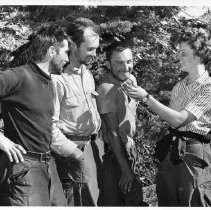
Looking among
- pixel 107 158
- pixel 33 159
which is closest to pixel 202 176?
pixel 107 158

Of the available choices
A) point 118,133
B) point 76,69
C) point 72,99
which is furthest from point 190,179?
point 76,69

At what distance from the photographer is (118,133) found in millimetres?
4172

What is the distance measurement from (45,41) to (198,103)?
122 centimetres

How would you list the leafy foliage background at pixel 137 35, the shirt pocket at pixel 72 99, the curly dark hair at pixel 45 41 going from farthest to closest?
the leafy foliage background at pixel 137 35
the shirt pocket at pixel 72 99
the curly dark hair at pixel 45 41

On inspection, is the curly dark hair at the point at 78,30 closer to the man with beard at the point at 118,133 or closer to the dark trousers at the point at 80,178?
the man with beard at the point at 118,133

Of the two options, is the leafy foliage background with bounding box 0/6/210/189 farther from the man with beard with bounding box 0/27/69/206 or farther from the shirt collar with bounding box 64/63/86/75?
the man with beard with bounding box 0/27/69/206

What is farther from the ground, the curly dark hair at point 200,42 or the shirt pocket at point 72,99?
the curly dark hair at point 200,42

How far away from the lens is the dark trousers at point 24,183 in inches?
133

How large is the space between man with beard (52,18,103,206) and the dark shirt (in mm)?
392

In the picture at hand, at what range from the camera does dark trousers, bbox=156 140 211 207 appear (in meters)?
3.83

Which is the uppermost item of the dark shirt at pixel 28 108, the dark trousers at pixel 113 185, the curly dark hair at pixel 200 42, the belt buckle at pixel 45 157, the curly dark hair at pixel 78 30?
the curly dark hair at pixel 78 30

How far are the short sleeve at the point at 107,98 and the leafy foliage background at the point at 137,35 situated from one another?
1181 millimetres

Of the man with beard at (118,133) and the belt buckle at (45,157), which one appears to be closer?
the belt buckle at (45,157)

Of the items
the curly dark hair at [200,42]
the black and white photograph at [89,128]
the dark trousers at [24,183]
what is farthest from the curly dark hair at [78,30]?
the dark trousers at [24,183]
